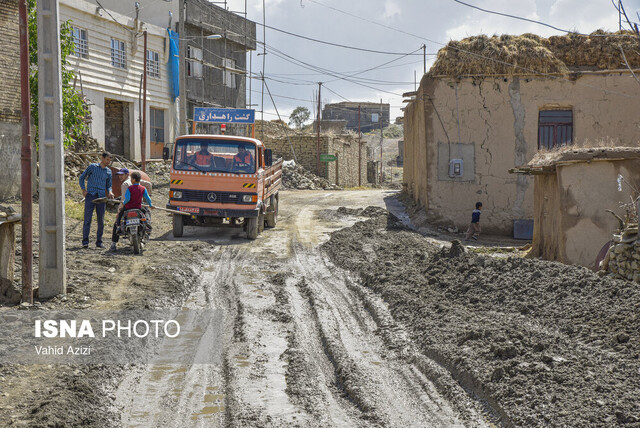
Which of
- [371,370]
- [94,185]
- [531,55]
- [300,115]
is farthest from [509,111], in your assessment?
[300,115]

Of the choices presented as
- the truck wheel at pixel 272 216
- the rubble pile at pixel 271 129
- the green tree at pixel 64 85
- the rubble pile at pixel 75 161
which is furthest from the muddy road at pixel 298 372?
the rubble pile at pixel 271 129

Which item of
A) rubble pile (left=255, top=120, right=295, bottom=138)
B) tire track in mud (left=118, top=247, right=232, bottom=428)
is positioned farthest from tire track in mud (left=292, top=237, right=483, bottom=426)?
rubble pile (left=255, top=120, right=295, bottom=138)

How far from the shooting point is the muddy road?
5.28 metres

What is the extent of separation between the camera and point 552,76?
18.5m

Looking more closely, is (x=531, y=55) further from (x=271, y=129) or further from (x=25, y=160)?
(x=271, y=129)

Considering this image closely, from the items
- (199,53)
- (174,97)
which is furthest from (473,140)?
(199,53)

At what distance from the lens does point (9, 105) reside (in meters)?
16.5

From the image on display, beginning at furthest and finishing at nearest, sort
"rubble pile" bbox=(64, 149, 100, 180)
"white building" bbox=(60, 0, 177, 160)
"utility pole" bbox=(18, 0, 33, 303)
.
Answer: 1. "white building" bbox=(60, 0, 177, 160)
2. "rubble pile" bbox=(64, 149, 100, 180)
3. "utility pole" bbox=(18, 0, 33, 303)

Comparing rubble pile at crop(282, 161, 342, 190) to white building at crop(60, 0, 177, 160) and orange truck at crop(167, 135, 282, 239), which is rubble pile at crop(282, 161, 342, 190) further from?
orange truck at crop(167, 135, 282, 239)

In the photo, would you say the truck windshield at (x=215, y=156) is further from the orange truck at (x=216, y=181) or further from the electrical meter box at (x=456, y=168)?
the electrical meter box at (x=456, y=168)

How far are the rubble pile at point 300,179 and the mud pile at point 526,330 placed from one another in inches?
934

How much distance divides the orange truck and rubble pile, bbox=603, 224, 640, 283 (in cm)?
793

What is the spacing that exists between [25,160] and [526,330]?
245 inches

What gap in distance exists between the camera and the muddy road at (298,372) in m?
5.28
